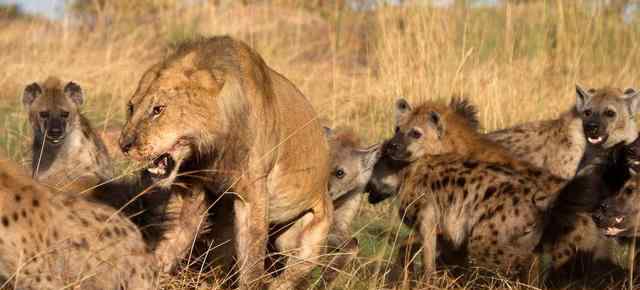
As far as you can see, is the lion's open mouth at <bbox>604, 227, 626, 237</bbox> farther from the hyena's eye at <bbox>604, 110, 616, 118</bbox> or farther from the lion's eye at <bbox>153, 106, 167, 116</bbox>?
the hyena's eye at <bbox>604, 110, 616, 118</bbox>

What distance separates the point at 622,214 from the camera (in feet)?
18.1

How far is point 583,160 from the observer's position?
8664 mm

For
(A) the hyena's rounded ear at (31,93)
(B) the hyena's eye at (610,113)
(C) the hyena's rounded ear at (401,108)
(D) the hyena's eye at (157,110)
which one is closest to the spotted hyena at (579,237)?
(C) the hyena's rounded ear at (401,108)

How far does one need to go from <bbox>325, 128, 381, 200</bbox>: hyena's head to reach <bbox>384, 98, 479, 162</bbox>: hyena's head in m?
0.15

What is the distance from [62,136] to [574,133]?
418 cm

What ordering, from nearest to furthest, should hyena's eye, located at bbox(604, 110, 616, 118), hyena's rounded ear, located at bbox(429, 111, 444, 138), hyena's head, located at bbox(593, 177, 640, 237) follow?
hyena's head, located at bbox(593, 177, 640, 237)
hyena's rounded ear, located at bbox(429, 111, 444, 138)
hyena's eye, located at bbox(604, 110, 616, 118)

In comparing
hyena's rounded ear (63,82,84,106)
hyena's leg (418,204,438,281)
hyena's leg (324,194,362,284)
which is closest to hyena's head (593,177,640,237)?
hyena's leg (418,204,438,281)

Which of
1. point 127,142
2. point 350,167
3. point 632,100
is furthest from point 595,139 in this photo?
point 127,142

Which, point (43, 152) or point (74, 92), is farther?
point (74, 92)

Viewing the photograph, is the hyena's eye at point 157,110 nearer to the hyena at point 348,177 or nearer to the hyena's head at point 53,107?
the hyena at point 348,177

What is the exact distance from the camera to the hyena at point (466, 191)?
622 centimetres

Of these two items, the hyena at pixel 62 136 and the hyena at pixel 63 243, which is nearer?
the hyena at pixel 63 243

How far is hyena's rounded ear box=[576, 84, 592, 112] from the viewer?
30.3ft

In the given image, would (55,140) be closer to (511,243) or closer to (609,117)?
(511,243)
